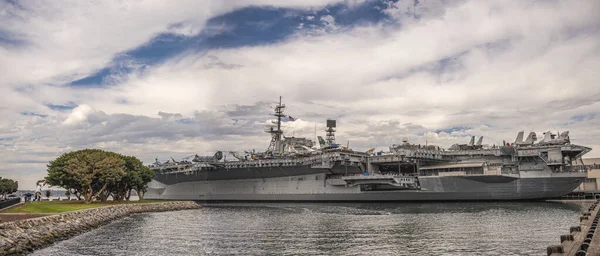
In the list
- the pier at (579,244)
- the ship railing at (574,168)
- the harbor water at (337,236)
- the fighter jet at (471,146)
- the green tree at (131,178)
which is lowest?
the harbor water at (337,236)

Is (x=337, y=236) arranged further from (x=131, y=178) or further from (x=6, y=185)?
(x=6, y=185)

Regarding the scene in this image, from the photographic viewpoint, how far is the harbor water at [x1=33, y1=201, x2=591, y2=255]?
1905cm

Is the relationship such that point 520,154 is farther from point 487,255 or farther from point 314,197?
point 487,255

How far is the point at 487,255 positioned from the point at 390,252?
12.2 ft

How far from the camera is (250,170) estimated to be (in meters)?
58.4

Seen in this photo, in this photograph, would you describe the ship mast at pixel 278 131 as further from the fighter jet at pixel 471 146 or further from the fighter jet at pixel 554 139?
the fighter jet at pixel 554 139

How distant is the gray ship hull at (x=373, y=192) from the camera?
44.4 metres

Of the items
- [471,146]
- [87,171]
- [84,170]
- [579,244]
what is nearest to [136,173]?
[87,171]

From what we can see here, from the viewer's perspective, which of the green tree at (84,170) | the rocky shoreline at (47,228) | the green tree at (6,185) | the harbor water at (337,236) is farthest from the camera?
the green tree at (6,185)

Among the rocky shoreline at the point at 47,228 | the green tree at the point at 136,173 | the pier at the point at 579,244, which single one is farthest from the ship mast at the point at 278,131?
the pier at the point at 579,244

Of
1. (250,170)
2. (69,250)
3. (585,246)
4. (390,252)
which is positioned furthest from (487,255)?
(250,170)

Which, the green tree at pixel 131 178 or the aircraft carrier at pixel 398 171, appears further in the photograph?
the green tree at pixel 131 178

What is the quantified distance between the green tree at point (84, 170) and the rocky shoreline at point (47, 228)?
6.29 metres

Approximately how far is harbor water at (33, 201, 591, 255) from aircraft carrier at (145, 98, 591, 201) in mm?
13288
